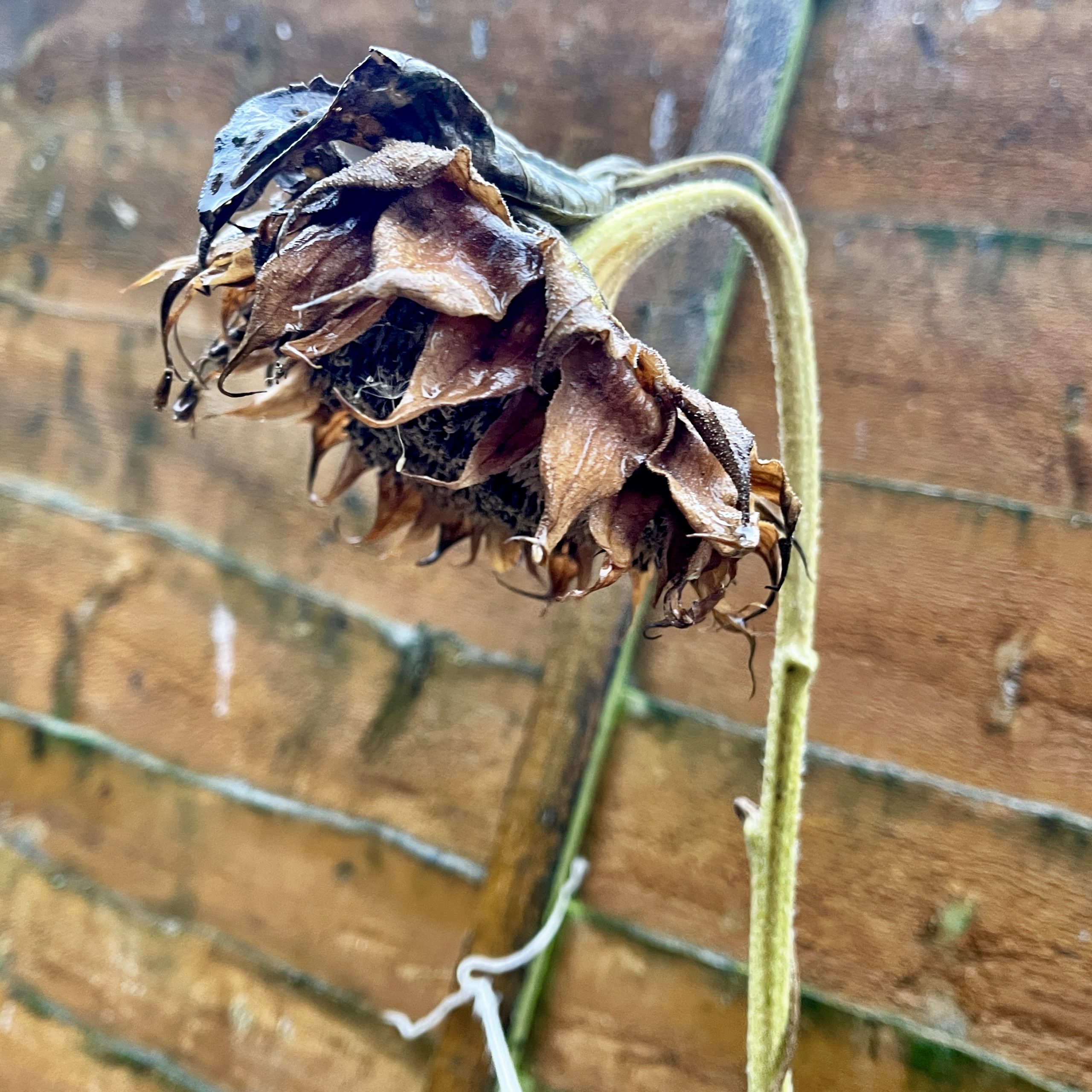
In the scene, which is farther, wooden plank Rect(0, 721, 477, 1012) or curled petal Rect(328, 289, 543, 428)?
wooden plank Rect(0, 721, 477, 1012)

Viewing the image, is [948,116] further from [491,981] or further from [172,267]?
[491,981]

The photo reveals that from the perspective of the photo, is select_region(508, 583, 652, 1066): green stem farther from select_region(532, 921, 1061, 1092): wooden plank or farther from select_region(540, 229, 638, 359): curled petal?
select_region(540, 229, 638, 359): curled petal

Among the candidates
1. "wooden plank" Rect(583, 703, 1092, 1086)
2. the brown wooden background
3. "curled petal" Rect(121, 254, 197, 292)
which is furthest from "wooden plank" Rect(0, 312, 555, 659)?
"curled petal" Rect(121, 254, 197, 292)

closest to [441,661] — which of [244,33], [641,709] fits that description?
[641,709]

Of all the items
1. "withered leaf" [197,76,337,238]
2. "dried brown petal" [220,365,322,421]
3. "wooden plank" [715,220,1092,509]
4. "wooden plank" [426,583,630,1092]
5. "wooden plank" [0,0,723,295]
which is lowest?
"wooden plank" [426,583,630,1092]

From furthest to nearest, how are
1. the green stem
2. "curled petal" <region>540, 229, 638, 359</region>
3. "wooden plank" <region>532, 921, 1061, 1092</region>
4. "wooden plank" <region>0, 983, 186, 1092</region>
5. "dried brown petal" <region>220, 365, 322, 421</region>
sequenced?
"wooden plank" <region>0, 983, 186, 1092</region> < the green stem < "wooden plank" <region>532, 921, 1061, 1092</region> < "dried brown petal" <region>220, 365, 322, 421</region> < "curled petal" <region>540, 229, 638, 359</region>

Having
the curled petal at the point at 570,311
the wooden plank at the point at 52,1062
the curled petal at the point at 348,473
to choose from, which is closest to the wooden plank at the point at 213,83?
the curled petal at the point at 348,473

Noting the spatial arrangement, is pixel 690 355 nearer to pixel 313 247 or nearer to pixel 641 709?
pixel 641 709

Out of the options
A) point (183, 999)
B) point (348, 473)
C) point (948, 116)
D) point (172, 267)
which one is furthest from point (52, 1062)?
point (948, 116)
